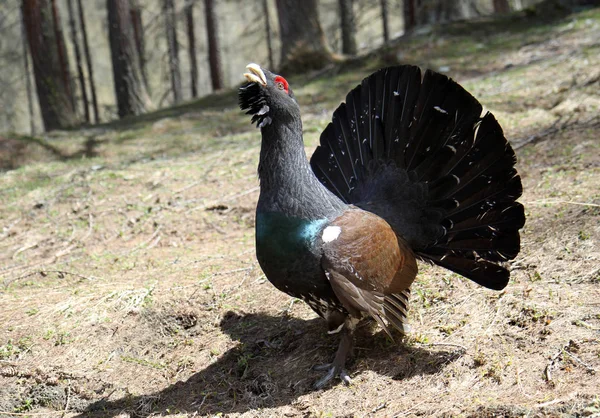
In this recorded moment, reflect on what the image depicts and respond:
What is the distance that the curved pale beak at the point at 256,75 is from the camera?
3520 millimetres

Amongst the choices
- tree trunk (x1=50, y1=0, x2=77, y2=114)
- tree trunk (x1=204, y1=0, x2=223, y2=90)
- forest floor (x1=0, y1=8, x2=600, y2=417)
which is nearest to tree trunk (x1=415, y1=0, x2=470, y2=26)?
forest floor (x1=0, y1=8, x2=600, y2=417)

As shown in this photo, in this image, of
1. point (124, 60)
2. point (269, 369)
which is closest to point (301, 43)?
point (124, 60)

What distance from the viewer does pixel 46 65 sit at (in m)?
13.6

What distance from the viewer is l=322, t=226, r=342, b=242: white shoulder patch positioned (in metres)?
A: 3.64

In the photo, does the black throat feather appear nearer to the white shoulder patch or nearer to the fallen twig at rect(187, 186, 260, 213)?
the white shoulder patch

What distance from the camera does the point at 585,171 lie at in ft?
18.9

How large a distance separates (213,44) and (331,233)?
1768 cm

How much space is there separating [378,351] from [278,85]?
2.03m

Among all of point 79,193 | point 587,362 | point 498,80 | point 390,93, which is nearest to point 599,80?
point 498,80

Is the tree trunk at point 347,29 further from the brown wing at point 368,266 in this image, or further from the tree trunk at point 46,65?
the brown wing at point 368,266

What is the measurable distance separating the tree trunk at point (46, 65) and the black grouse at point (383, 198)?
10788 millimetres

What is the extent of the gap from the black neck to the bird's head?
59mm

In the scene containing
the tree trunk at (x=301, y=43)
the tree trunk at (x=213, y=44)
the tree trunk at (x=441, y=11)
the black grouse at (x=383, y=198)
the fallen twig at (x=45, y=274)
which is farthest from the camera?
the tree trunk at (x=213, y=44)

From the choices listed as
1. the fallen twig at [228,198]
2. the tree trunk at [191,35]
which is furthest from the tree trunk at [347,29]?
the fallen twig at [228,198]
